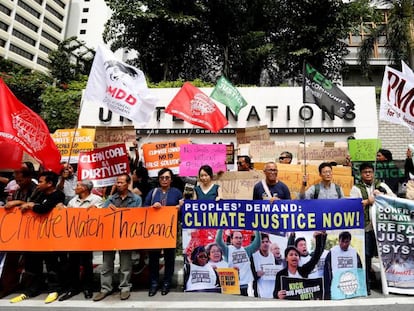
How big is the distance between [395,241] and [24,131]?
215 inches

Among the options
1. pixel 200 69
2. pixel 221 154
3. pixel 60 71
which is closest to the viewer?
pixel 221 154

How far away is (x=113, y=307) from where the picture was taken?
3.97m

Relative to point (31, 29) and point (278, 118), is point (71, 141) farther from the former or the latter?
point (31, 29)

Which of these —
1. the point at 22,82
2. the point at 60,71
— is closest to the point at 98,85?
the point at 22,82

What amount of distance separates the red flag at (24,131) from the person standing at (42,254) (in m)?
0.58

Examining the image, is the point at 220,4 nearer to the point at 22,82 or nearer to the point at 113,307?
the point at 22,82

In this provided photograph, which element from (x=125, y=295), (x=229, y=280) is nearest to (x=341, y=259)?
(x=229, y=280)

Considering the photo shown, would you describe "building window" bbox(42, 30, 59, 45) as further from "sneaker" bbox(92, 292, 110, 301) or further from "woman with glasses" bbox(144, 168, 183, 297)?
"sneaker" bbox(92, 292, 110, 301)

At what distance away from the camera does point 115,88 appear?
17.9 feet

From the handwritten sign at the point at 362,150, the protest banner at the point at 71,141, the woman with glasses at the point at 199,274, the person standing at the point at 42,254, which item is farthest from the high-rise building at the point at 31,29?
the woman with glasses at the point at 199,274

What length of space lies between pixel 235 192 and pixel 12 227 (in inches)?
147

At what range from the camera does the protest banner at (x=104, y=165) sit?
5488 millimetres

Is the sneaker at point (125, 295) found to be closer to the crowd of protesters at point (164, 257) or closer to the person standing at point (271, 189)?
the crowd of protesters at point (164, 257)

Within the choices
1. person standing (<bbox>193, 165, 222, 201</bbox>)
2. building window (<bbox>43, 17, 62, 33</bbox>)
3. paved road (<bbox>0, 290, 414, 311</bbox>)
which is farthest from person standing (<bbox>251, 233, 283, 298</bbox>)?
building window (<bbox>43, 17, 62, 33</bbox>)
